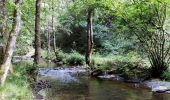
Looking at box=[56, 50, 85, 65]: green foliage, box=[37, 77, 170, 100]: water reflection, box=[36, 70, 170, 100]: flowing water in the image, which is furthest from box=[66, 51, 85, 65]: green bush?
box=[37, 77, 170, 100]: water reflection

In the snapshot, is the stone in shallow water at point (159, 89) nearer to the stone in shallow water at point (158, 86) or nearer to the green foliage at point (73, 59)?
the stone in shallow water at point (158, 86)

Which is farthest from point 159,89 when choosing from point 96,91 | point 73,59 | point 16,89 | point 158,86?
point 73,59

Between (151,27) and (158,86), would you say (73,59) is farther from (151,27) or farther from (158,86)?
(158,86)

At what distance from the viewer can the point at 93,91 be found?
639 inches

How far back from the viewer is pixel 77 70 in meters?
24.9

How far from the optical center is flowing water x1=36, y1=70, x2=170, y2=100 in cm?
1462

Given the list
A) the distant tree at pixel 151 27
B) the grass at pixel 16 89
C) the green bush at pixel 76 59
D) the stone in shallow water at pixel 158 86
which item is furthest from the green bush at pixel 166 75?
the green bush at pixel 76 59

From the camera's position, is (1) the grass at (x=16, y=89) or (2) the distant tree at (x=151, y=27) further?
(2) the distant tree at (x=151, y=27)

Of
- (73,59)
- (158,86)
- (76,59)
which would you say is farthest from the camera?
(73,59)

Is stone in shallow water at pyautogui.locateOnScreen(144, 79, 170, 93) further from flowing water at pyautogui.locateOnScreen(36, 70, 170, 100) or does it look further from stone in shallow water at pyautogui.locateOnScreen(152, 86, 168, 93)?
flowing water at pyautogui.locateOnScreen(36, 70, 170, 100)

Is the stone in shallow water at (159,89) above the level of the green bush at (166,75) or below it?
below

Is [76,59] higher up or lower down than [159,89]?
higher up

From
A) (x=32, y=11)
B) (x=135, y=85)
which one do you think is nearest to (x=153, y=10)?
(x=135, y=85)

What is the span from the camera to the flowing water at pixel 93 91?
14617mm
